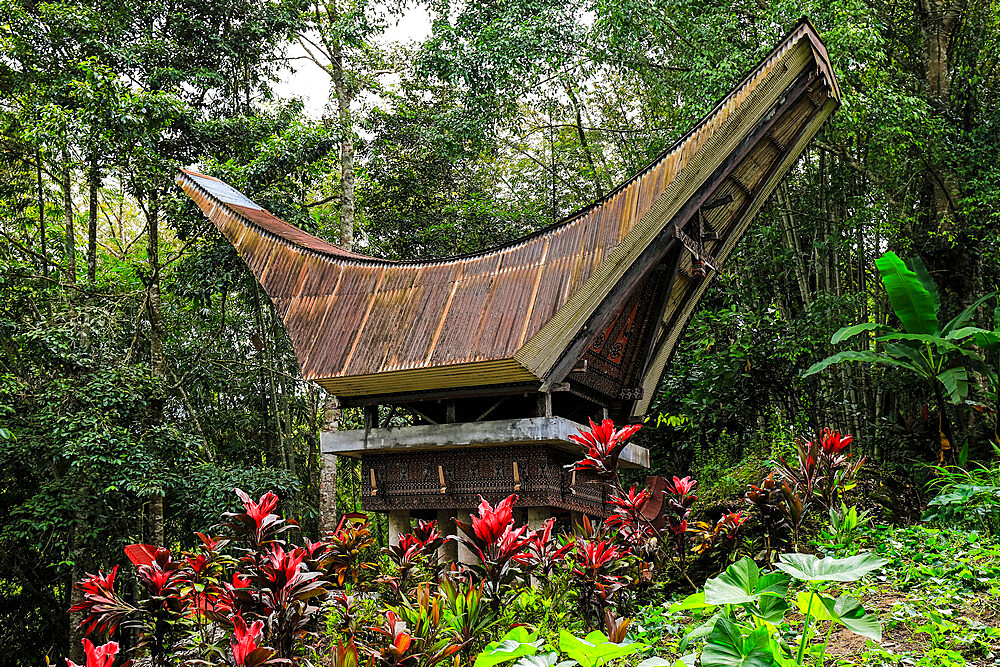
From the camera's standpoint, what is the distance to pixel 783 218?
28.2ft

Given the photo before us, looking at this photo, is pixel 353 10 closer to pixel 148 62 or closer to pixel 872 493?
pixel 148 62

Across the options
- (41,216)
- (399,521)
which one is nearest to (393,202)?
(41,216)

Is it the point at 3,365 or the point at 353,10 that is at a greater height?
the point at 353,10

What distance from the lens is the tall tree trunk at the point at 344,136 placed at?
9.48m

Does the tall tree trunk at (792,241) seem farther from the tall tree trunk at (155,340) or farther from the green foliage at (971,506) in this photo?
the tall tree trunk at (155,340)

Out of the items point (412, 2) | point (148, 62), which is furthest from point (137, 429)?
point (412, 2)

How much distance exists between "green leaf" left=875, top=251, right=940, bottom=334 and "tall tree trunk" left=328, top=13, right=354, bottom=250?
6024 millimetres

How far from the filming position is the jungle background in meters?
7.33

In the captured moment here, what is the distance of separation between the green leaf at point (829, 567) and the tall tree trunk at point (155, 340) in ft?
24.8

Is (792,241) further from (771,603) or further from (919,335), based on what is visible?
(771,603)

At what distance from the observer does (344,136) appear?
948cm

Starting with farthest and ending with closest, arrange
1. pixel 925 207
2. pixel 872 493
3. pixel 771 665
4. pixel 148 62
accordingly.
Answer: pixel 148 62, pixel 925 207, pixel 872 493, pixel 771 665

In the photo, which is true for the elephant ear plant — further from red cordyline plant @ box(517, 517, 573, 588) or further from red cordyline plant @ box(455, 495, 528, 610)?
red cordyline plant @ box(517, 517, 573, 588)

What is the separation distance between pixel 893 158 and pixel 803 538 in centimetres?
445
